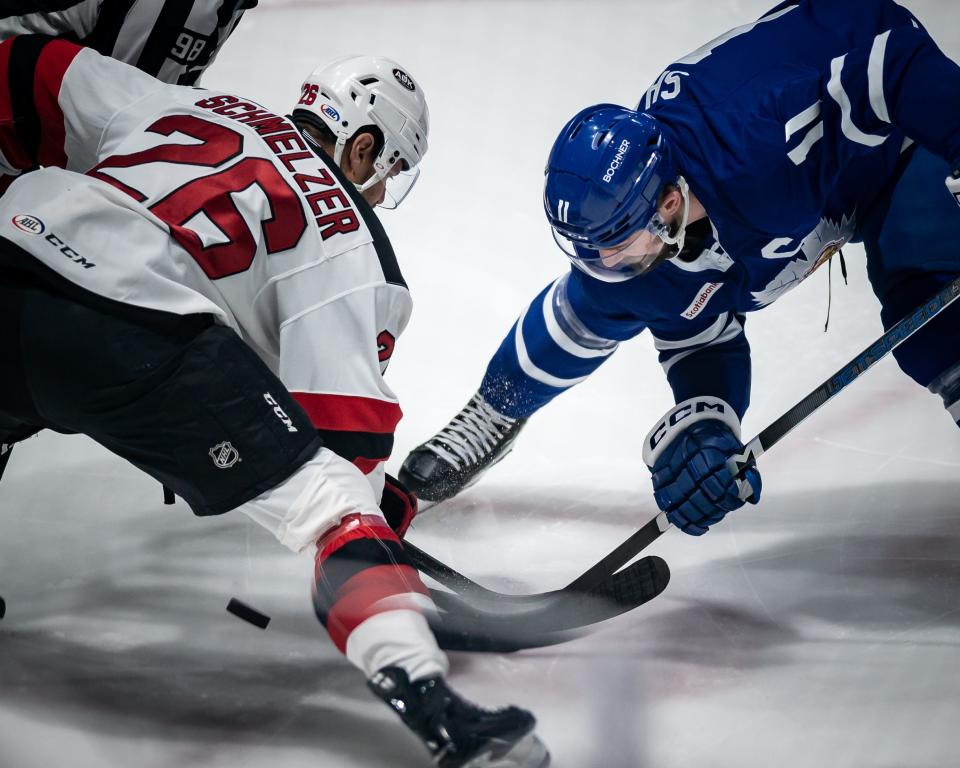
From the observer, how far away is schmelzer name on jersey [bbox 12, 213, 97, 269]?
156cm

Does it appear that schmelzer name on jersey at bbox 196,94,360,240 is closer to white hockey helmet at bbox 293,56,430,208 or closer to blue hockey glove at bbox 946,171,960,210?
white hockey helmet at bbox 293,56,430,208

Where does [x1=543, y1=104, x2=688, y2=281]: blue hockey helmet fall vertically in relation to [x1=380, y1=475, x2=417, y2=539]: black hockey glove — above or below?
above

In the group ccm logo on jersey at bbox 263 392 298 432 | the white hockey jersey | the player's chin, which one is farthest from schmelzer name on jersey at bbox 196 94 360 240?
the player's chin

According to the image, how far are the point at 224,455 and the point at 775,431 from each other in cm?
104

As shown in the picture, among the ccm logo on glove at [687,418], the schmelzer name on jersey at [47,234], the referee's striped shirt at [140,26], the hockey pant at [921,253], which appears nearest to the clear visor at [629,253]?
the ccm logo on glove at [687,418]

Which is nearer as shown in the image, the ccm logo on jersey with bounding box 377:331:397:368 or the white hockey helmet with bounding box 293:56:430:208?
the ccm logo on jersey with bounding box 377:331:397:368

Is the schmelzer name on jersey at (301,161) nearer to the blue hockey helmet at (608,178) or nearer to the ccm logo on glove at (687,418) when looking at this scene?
the blue hockey helmet at (608,178)

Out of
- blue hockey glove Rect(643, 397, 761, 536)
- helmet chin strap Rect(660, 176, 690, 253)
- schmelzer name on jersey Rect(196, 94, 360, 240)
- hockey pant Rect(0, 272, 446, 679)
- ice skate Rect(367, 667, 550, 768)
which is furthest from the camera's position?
blue hockey glove Rect(643, 397, 761, 536)

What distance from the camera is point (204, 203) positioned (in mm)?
1644

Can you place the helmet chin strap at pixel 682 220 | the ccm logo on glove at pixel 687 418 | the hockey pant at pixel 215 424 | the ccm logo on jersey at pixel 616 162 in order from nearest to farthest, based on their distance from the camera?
the hockey pant at pixel 215 424, the ccm logo on jersey at pixel 616 162, the helmet chin strap at pixel 682 220, the ccm logo on glove at pixel 687 418

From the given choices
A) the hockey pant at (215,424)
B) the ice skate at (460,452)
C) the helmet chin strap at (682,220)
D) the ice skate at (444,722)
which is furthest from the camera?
the ice skate at (460,452)

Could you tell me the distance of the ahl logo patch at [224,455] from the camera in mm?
1499

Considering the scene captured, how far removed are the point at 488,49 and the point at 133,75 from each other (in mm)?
2456

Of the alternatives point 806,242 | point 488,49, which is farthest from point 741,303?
point 488,49
